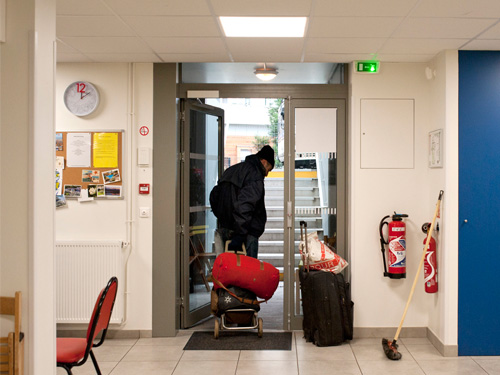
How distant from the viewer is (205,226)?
5.25 m

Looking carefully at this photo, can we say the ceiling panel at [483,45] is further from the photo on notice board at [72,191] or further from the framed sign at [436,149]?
the photo on notice board at [72,191]

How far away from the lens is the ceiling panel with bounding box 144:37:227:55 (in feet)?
12.6

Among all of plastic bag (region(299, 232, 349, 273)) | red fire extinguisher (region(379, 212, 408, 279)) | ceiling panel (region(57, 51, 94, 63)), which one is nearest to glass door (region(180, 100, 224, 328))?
ceiling panel (region(57, 51, 94, 63))

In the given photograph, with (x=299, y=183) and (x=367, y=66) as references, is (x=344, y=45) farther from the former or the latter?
(x=299, y=183)

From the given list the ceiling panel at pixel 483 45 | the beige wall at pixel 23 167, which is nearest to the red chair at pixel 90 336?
the beige wall at pixel 23 167

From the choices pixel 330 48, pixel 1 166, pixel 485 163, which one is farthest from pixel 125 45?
pixel 485 163

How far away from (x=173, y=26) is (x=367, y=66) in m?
1.80

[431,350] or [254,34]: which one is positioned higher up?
[254,34]

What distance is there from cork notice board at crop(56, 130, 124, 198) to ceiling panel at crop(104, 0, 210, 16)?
1537mm

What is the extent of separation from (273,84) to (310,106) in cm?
39

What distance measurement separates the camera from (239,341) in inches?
176

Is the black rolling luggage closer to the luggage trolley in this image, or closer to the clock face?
the luggage trolley

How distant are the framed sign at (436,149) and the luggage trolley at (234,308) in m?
1.91

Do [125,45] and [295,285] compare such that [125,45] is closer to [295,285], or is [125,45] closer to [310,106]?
[310,106]
